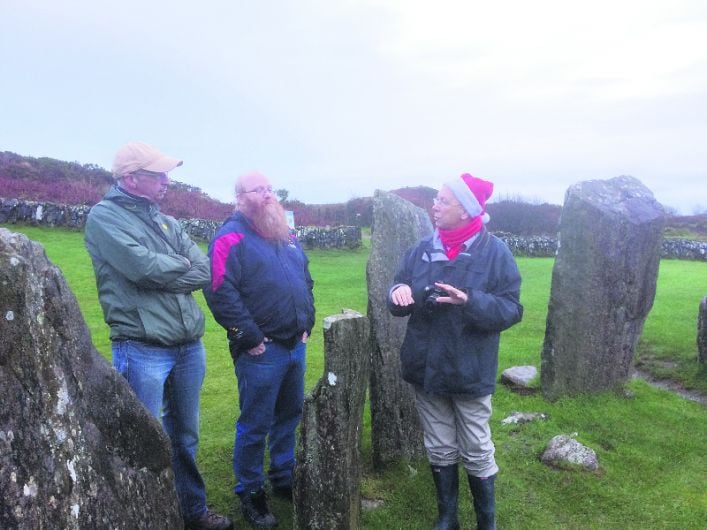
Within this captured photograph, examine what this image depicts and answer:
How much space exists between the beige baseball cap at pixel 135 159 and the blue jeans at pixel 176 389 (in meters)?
1.18

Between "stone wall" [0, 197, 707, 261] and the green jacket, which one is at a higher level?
the green jacket

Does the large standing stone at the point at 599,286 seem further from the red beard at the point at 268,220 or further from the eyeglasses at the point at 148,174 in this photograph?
the eyeglasses at the point at 148,174

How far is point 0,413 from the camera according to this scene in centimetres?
237

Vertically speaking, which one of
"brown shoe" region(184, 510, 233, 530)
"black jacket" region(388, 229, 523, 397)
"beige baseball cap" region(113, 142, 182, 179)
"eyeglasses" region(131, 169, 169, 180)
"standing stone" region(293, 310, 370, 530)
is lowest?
"brown shoe" region(184, 510, 233, 530)

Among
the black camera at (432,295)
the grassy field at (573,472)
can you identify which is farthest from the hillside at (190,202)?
the black camera at (432,295)

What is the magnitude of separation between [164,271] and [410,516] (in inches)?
117

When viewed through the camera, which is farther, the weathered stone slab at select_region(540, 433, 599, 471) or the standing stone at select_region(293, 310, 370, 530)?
the weathered stone slab at select_region(540, 433, 599, 471)

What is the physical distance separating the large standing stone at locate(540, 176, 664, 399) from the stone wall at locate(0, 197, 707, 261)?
1536 cm

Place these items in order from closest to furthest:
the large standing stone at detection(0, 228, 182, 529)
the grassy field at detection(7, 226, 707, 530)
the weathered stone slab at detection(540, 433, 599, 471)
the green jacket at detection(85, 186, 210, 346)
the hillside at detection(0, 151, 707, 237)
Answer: the large standing stone at detection(0, 228, 182, 529) < the green jacket at detection(85, 186, 210, 346) < the grassy field at detection(7, 226, 707, 530) < the weathered stone slab at detection(540, 433, 599, 471) < the hillside at detection(0, 151, 707, 237)

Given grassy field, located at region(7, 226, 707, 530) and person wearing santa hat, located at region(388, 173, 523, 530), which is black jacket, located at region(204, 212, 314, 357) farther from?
grassy field, located at region(7, 226, 707, 530)

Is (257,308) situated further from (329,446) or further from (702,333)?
(702,333)

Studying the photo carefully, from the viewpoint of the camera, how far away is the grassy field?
16.5 feet

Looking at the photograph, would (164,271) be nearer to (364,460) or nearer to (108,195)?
(108,195)

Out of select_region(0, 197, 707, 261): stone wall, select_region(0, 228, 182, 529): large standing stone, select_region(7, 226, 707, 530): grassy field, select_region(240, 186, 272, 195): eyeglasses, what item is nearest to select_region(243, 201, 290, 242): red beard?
select_region(240, 186, 272, 195): eyeglasses
